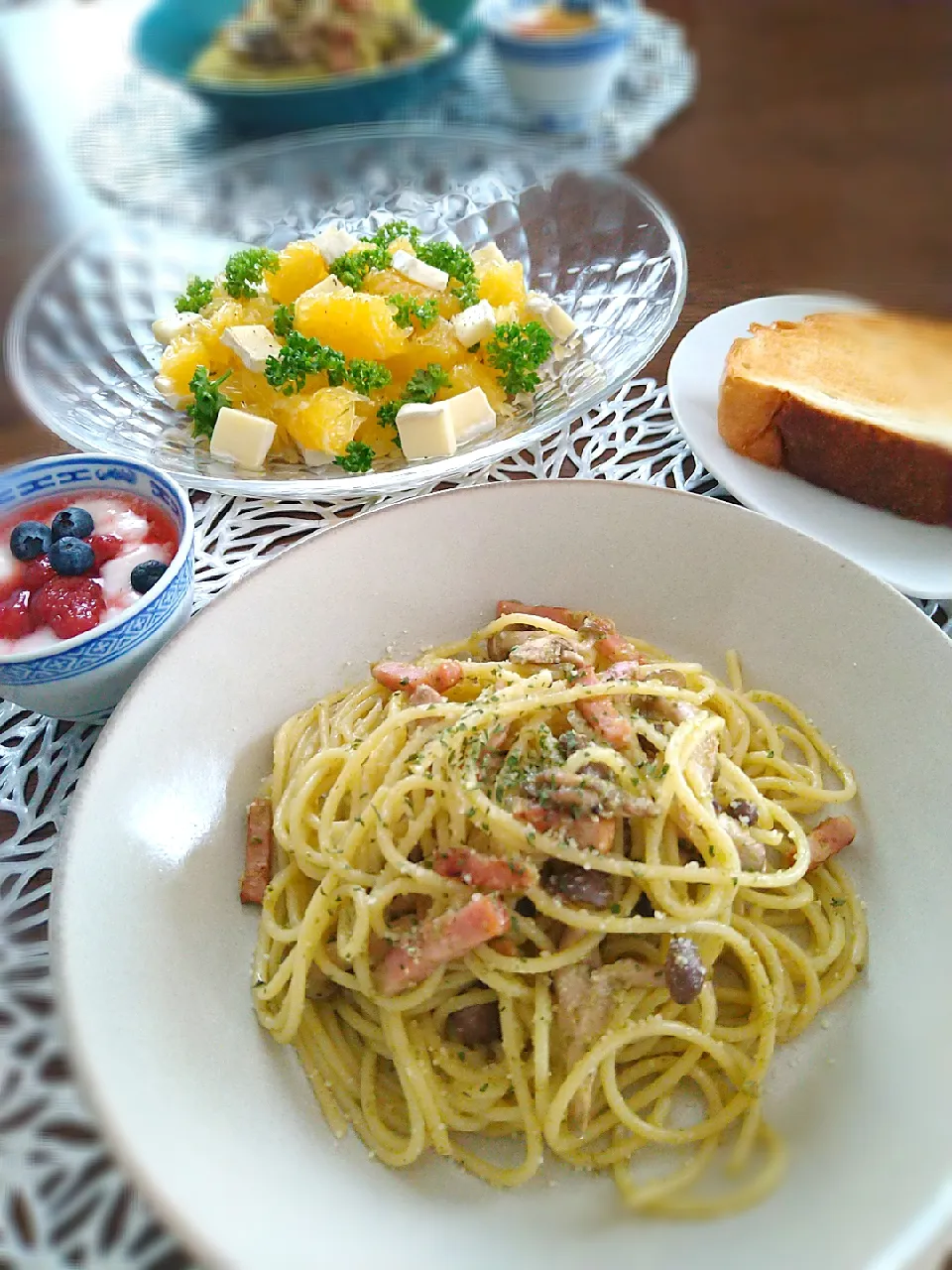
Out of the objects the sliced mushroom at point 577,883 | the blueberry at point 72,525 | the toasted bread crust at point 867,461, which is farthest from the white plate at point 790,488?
the blueberry at point 72,525

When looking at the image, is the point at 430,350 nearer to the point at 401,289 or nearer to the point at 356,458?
the point at 401,289

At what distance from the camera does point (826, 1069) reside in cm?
129

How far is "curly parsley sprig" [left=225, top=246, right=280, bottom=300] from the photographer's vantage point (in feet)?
8.03

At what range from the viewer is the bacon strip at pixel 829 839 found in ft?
4.86

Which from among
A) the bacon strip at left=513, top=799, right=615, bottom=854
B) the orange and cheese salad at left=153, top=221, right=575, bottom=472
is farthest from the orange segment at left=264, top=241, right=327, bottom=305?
the bacon strip at left=513, top=799, right=615, bottom=854

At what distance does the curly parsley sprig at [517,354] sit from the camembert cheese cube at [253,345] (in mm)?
558

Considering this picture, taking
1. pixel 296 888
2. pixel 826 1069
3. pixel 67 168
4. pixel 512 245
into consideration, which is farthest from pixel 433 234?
pixel 826 1069

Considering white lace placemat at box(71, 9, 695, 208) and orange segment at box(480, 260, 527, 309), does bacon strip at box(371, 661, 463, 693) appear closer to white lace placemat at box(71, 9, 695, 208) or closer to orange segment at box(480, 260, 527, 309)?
orange segment at box(480, 260, 527, 309)

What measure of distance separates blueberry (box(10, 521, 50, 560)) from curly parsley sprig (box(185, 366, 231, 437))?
1.96ft

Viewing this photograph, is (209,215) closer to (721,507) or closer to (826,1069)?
(721,507)

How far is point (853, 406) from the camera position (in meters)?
2.27

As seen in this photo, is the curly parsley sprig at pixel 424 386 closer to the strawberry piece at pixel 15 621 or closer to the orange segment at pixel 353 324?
the orange segment at pixel 353 324

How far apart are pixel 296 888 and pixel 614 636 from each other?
0.75 m

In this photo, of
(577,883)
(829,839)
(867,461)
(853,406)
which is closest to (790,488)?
(867,461)
